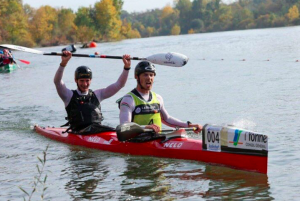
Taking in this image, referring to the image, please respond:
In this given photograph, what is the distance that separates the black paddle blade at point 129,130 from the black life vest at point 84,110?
5.08 feet

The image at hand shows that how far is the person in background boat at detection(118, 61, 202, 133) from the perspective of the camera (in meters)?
8.55

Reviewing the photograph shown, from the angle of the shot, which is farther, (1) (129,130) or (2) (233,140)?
(1) (129,130)

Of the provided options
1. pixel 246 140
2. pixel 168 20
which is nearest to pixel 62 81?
pixel 246 140

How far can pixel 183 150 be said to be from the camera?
27.3 feet

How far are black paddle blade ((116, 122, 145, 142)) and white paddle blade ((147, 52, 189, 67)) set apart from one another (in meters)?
2.06

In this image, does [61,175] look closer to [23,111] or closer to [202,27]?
[23,111]

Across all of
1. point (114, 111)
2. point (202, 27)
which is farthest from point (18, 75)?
point (202, 27)

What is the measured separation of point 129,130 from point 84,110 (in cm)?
176

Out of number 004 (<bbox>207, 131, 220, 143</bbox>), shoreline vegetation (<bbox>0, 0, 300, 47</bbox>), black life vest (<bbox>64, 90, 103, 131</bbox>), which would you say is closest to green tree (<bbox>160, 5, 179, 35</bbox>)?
shoreline vegetation (<bbox>0, 0, 300, 47</bbox>)

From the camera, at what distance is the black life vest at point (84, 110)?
9.79 metres

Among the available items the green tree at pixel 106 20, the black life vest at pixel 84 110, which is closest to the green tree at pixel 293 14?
the green tree at pixel 106 20

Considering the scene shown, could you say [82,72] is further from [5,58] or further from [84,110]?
[5,58]

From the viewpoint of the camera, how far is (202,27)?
12744 centimetres

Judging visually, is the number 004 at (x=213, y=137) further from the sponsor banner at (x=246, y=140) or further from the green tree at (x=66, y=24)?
the green tree at (x=66, y=24)
